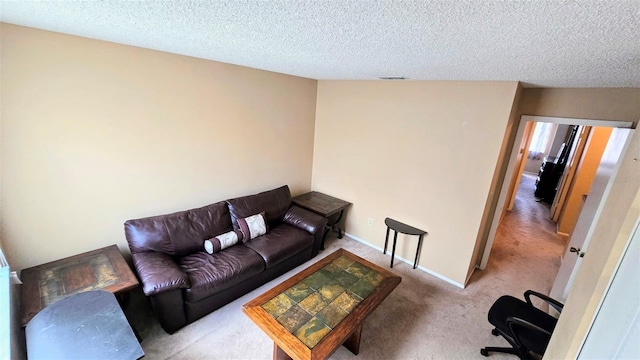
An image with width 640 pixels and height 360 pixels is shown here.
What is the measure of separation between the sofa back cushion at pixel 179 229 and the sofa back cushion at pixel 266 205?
11 cm

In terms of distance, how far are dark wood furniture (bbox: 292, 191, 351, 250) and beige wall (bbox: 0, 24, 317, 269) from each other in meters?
1.01

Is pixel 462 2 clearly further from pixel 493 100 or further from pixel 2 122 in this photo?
pixel 2 122

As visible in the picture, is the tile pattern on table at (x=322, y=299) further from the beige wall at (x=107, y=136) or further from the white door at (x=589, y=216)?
the white door at (x=589, y=216)

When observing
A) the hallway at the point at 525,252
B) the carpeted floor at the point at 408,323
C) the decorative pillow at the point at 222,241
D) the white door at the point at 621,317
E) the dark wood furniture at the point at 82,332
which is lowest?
the carpeted floor at the point at 408,323

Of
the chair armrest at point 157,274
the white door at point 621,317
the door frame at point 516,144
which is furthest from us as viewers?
the door frame at point 516,144

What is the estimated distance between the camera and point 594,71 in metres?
1.72

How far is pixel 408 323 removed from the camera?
2484 millimetres

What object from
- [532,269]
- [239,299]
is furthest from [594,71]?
[239,299]

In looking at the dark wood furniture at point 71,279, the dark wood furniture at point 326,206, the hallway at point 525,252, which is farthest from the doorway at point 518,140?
the dark wood furniture at point 71,279

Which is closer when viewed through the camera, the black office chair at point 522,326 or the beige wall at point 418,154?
the black office chair at point 522,326

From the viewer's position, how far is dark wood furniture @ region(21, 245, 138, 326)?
1.74 meters

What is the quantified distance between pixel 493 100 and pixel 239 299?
3292 millimetres

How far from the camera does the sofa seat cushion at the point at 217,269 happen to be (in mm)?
2248

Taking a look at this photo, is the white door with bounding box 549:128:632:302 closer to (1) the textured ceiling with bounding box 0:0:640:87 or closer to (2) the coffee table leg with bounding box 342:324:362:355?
(1) the textured ceiling with bounding box 0:0:640:87
